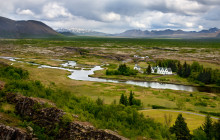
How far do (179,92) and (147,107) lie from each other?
24.1 metres

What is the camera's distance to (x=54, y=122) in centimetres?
2409

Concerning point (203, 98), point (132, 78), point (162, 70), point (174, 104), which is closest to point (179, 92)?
point (203, 98)

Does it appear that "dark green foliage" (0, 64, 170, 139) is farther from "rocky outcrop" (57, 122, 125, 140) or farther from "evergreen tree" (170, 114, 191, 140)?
"evergreen tree" (170, 114, 191, 140)

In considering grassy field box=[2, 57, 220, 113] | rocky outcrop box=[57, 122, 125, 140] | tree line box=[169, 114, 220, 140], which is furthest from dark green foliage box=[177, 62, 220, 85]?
rocky outcrop box=[57, 122, 125, 140]

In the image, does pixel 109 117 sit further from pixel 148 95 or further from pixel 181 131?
pixel 148 95

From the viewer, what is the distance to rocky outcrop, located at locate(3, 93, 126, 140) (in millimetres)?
22422

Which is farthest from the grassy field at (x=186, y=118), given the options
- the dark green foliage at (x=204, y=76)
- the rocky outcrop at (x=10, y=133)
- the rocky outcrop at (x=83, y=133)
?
the dark green foliage at (x=204, y=76)

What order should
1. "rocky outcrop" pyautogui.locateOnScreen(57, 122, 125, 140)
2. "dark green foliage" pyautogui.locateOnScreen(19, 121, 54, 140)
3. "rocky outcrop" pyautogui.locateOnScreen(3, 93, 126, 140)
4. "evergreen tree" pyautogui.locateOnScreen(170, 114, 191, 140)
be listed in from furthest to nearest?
"evergreen tree" pyautogui.locateOnScreen(170, 114, 191, 140)
"dark green foliage" pyautogui.locateOnScreen(19, 121, 54, 140)
"rocky outcrop" pyautogui.locateOnScreen(3, 93, 126, 140)
"rocky outcrop" pyautogui.locateOnScreen(57, 122, 125, 140)

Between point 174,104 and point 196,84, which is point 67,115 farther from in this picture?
point 196,84

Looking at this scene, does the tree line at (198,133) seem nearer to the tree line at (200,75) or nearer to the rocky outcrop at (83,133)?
the rocky outcrop at (83,133)

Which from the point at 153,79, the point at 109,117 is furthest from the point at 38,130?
the point at 153,79

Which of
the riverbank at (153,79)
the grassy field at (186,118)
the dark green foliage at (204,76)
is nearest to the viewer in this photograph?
the grassy field at (186,118)

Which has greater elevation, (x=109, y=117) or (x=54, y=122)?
(x=54, y=122)

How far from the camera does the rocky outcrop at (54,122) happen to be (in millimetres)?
22422
